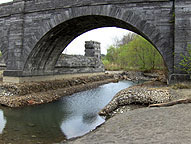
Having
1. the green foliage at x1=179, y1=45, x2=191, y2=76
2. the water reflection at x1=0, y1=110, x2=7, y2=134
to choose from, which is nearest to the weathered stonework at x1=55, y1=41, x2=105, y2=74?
the water reflection at x1=0, y1=110, x2=7, y2=134

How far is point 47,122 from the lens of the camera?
24.8ft

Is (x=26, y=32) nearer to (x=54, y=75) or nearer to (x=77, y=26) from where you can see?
(x=77, y=26)

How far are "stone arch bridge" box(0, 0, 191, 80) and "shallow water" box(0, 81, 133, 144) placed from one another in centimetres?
→ 329

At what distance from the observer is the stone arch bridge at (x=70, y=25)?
7.88m

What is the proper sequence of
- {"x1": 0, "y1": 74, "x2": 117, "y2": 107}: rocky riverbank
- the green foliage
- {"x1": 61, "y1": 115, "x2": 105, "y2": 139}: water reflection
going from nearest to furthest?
1. {"x1": 61, "y1": 115, "x2": 105, "y2": 139}: water reflection
2. the green foliage
3. {"x1": 0, "y1": 74, "x2": 117, "y2": 107}: rocky riverbank

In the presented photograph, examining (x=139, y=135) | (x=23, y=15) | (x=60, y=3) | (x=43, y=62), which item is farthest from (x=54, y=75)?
(x=139, y=135)

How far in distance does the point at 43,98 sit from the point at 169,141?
8784 mm

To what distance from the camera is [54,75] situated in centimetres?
1441

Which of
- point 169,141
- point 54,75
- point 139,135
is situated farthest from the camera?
point 54,75

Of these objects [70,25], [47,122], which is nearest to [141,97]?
[47,122]

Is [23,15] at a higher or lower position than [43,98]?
higher

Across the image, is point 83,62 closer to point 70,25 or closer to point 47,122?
point 70,25

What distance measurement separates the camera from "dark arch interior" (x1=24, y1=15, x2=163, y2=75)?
991cm

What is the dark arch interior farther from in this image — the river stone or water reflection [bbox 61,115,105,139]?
water reflection [bbox 61,115,105,139]
